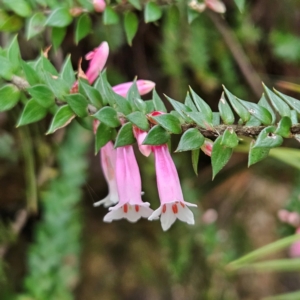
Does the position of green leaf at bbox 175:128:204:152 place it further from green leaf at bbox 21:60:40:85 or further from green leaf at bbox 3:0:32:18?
green leaf at bbox 3:0:32:18

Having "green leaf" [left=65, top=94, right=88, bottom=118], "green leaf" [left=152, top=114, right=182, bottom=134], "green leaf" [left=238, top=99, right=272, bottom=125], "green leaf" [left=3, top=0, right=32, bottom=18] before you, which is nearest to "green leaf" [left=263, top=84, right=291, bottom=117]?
"green leaf" [left=238, top=99, right=272, bottom=125]

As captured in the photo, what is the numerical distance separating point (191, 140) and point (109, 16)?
35 centimetres

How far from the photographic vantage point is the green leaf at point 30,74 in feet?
1.73

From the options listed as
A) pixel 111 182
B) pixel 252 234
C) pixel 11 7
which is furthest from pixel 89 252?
pixel 11 7

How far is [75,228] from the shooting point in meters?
1.06

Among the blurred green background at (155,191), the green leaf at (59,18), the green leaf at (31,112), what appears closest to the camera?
the green leaf at (31,112)

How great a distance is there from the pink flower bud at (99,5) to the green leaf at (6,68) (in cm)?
21

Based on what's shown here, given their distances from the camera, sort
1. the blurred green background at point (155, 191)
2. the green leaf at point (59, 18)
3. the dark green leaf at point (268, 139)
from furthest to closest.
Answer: the blurred green background at point (155, 191) → the green leaf at point (59, 18) → the dark green leaf at point (268, 139)

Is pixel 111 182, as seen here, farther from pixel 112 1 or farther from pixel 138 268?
pixel 138 268

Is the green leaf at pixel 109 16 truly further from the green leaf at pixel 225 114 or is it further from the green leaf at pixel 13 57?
the green leaf at pixel 225 114

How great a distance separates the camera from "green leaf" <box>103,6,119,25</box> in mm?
673

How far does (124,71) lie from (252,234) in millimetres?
910

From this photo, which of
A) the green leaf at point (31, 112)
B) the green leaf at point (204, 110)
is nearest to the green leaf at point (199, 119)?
the green leaf at point (204, 110)

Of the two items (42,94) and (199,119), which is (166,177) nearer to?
(199,119)
